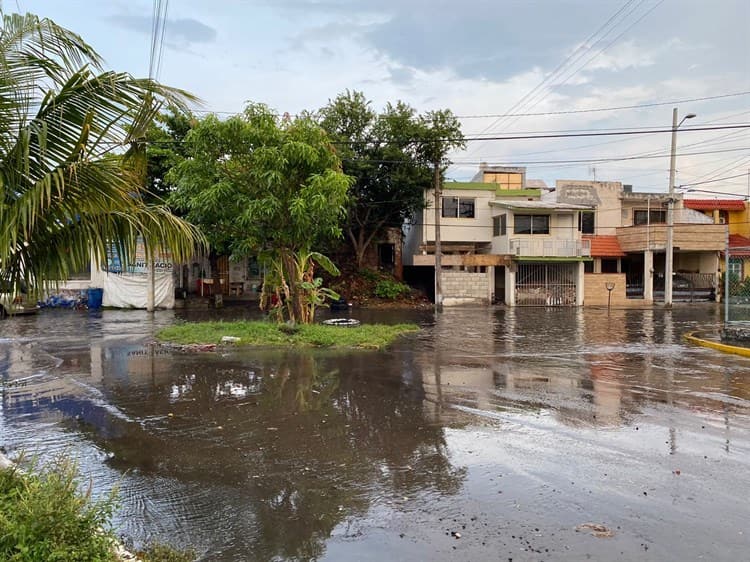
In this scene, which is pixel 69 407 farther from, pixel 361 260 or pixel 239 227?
pixel 361 260

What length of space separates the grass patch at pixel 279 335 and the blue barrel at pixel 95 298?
45.1ft

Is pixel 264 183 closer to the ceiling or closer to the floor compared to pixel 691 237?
closer to the ceiling

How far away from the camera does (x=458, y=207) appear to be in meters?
35.5

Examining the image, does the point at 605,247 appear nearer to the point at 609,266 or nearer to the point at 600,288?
the point at 609,266

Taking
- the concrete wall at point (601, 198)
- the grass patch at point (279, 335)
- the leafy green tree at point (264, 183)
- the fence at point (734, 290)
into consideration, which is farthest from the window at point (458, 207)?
the fence at point (734, 290)

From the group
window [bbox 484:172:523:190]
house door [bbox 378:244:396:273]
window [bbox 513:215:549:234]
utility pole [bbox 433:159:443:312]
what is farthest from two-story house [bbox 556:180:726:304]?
house door [bbox 378:244:396:273]

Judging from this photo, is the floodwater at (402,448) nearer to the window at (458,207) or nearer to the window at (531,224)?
the window at (531,224)

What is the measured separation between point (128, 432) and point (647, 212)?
3956 cm

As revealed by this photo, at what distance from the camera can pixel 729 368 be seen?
12391mm

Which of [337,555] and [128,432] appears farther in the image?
[128,432]

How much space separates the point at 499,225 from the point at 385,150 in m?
8.67

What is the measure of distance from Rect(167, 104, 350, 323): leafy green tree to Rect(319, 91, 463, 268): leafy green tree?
15.2 metres

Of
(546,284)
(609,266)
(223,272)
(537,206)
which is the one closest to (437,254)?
(537,206)

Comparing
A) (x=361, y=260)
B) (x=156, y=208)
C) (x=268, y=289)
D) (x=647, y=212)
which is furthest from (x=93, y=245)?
(x=647, y=212)
